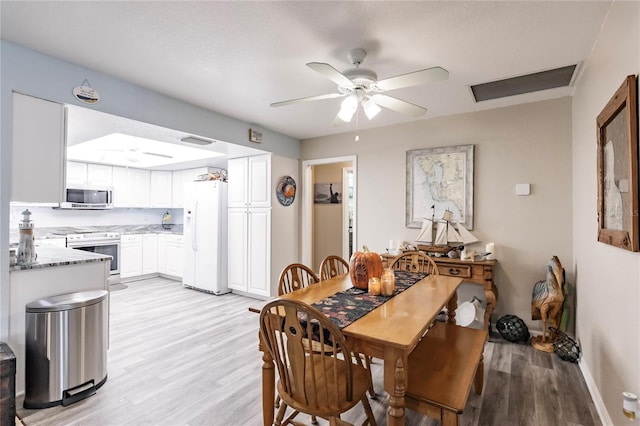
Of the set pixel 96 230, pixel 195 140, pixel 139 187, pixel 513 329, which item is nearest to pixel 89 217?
pixel 96 230

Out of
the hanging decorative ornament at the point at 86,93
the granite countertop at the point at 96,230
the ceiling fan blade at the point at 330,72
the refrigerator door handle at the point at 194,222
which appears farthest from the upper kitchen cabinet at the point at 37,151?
the granite countertop at the point at 96,230

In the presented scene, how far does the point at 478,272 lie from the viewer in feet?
10.2

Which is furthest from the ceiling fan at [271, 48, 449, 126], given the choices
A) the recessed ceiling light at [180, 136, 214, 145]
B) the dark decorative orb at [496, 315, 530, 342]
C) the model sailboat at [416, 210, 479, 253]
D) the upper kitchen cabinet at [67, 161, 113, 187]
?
the upper kitchen cabinet at [67, 161, 113, 187]

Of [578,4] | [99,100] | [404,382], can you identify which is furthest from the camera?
[99,100]

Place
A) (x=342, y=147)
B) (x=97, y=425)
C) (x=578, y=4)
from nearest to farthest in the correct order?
(x=578, y=4) < (x=97, y=425) < (x=342, y=147)

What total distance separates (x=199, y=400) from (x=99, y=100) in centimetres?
246

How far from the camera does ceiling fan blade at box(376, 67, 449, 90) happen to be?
5.74ft

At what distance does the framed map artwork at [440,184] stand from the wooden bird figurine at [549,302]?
34.7 inches

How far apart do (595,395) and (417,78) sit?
2.41 metres

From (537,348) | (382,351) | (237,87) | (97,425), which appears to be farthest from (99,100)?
(537,348)

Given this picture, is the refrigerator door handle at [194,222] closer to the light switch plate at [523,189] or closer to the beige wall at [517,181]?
the beige wall at [517,181]

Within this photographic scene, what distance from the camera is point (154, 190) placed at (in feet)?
20.2

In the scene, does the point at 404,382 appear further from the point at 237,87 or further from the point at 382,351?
the point at 237,87

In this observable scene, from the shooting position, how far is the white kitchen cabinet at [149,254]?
19.0 ft
